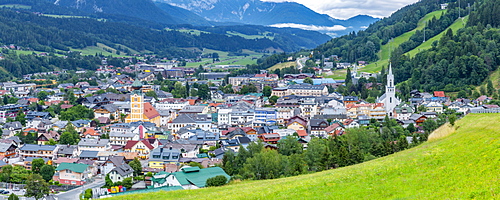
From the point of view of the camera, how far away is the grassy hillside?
16.5 m

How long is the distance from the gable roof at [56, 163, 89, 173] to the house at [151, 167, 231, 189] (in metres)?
11.4

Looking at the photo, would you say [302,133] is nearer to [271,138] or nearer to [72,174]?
[271,138]

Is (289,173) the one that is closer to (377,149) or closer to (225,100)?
(377,149)

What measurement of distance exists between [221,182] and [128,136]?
27.8 meters

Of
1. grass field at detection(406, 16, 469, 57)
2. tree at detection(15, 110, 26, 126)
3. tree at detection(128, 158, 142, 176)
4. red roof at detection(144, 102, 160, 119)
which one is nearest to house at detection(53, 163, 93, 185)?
tree at detection(128, 158, 142, 176)

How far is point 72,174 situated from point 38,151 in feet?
32.7

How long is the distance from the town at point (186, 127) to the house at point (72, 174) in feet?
0.29

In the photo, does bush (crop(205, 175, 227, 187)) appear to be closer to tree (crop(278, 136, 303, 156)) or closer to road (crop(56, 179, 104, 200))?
road (crop(56, 179, 104, 200))

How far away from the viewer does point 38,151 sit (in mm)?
53719

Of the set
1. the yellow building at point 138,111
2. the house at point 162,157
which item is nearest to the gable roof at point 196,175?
the house at point 162,157

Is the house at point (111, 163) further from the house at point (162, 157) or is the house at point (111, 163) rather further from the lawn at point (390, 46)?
the lawn at point (390, 46)

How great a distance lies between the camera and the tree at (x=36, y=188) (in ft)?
130

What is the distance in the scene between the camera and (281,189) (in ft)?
69.0

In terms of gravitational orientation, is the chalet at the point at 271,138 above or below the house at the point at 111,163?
above
